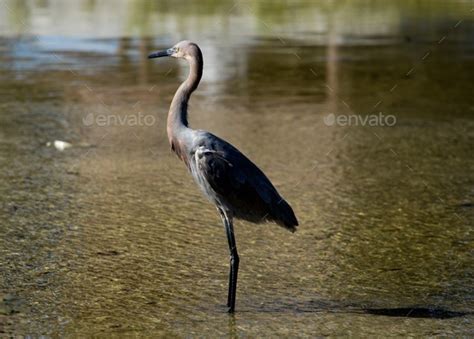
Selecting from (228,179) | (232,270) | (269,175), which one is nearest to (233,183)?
(228,179)

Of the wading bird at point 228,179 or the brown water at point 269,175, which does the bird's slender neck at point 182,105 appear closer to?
the wading bird at point 228,179

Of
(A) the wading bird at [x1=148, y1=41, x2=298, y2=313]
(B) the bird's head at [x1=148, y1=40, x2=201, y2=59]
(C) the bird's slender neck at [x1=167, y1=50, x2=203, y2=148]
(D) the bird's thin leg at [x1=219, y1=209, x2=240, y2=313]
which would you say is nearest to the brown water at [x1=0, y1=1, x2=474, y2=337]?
(D) the bird's thin leg at [x1=219, y1=209, x2=240, y2=313]

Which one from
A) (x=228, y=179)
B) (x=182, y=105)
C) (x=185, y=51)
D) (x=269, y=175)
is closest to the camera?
(x=228, y=179)

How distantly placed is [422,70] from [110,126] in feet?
19.0

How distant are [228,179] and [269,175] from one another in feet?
9.94

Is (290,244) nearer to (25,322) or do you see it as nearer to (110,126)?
(25,322)

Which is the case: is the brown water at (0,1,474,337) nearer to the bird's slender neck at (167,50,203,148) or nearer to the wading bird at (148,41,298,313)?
the wading bird at (148,41,298,313)

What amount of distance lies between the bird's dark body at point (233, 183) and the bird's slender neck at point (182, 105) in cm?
14

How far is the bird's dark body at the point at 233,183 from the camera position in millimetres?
5504

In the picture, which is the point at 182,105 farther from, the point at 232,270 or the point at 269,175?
the point at 269,175

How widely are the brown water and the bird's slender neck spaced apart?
933 mm

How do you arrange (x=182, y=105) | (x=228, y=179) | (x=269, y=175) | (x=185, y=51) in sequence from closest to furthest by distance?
(x=228, y=179)
(x=182, y=105)
(x=185, y=51)
(x=269, y=175)

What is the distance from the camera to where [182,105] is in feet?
18.9

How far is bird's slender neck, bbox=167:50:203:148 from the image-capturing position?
18.7 ft
